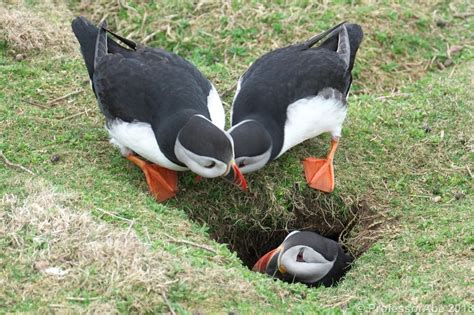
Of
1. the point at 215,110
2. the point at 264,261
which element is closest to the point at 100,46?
the point at 215,110

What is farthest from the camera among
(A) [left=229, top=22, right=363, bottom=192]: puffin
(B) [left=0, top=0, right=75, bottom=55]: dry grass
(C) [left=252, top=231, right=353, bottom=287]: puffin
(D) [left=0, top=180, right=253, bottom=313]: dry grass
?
(B) [left=0, top=0, right=75, bottom=55]: dry grass

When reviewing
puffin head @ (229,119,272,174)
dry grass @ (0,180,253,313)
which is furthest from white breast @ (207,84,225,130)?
dry grass @ (0,180,253,313)

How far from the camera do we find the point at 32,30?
287 inches

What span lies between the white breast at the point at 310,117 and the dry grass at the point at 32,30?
8.75 ft

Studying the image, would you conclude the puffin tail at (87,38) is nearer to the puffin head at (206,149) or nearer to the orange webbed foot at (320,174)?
the puffin head at (206,149)

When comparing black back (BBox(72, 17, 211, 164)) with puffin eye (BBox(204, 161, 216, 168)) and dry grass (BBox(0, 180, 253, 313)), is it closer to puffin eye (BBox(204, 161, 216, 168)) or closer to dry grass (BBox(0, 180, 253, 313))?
puffin eye (BBox(204, 161, 216, 168))

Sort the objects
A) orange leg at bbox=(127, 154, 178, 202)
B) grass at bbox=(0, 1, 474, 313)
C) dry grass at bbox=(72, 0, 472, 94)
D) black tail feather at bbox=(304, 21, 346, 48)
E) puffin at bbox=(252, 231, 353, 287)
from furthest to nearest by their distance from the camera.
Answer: dry grass at bbox=(72, 0, 472, 94) → black tail feather at bbox=(304, 21, 346, 48) → orange leg at bbox=(127, 154, 178, 202) → puffin at bbox=(252, 231, 353, 287) → grass at bbox=(0, 1, 474, 313)

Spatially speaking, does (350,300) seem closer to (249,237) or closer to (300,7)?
(249,237)

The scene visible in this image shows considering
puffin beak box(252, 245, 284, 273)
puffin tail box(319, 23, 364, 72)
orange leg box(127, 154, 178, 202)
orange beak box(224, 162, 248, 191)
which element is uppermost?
puffin tail box(319, 23, 364, 72)

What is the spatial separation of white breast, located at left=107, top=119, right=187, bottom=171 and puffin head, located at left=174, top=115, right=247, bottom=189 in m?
0.25

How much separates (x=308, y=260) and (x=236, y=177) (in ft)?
2.77

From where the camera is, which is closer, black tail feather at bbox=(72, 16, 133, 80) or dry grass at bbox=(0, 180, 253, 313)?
dry grass at bbox=(0, 180, 253, 313)

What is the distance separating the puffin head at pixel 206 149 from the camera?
5090mm

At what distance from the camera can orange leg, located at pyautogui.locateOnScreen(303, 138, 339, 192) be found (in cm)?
585
